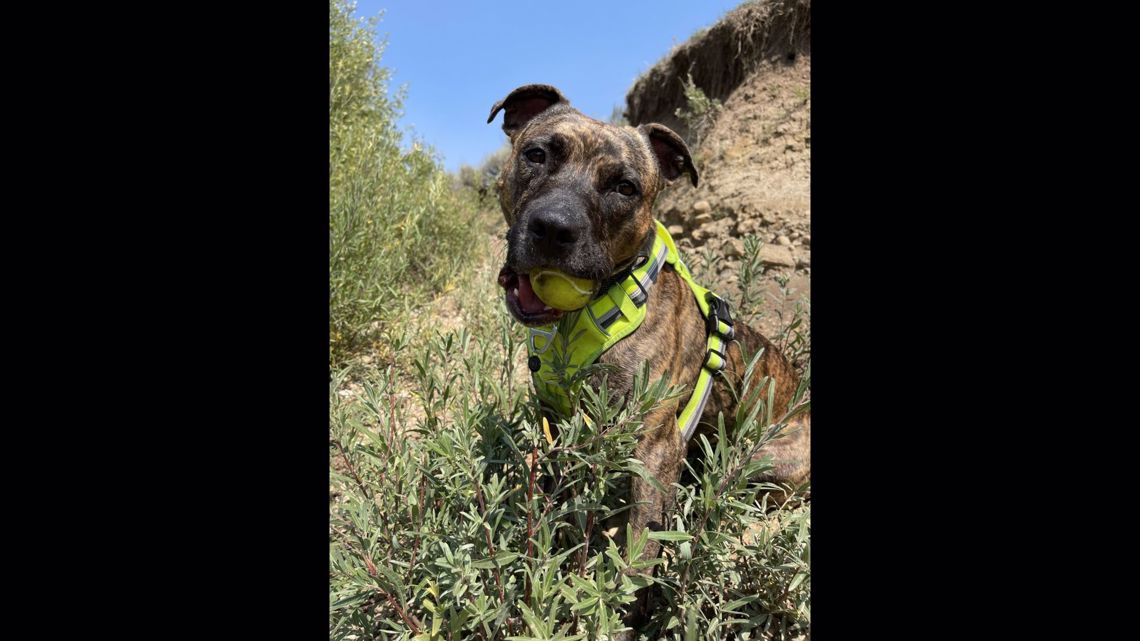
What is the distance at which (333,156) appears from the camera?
5.55 m

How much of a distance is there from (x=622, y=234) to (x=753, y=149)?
20.0 ft

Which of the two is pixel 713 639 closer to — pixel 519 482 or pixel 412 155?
pixel 519 482

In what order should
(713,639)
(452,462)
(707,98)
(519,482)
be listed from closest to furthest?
(452,462), (713,639), (519,482), (707,98)

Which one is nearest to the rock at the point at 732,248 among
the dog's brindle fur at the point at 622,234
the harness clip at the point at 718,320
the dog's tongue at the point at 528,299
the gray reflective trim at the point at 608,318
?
the dog's brindle fur at the point at 622,234

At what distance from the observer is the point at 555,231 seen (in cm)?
195

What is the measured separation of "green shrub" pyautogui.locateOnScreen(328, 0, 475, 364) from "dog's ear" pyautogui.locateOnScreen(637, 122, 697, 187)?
4.93ft

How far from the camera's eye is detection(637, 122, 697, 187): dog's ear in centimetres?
251

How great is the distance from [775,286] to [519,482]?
158 inches

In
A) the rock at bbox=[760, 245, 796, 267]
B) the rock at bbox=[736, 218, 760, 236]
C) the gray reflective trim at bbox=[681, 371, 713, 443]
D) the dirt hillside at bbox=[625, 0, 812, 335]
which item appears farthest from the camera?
the rock at bbox=[736, 218, 760, 236]

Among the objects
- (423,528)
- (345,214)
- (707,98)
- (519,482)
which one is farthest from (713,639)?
(707,98)

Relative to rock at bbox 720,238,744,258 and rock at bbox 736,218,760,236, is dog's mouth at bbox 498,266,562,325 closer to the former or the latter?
rock at bbox 720,238,744,258

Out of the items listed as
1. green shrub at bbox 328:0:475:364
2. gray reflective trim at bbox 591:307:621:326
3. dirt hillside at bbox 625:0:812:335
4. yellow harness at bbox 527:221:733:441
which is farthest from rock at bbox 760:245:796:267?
gray reflective trim at bbox 591:307:621:326

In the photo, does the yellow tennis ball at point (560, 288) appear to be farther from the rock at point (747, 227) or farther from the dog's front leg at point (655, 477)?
the rock at point (747, 227)

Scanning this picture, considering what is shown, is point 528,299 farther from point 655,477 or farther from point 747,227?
point 747,227
